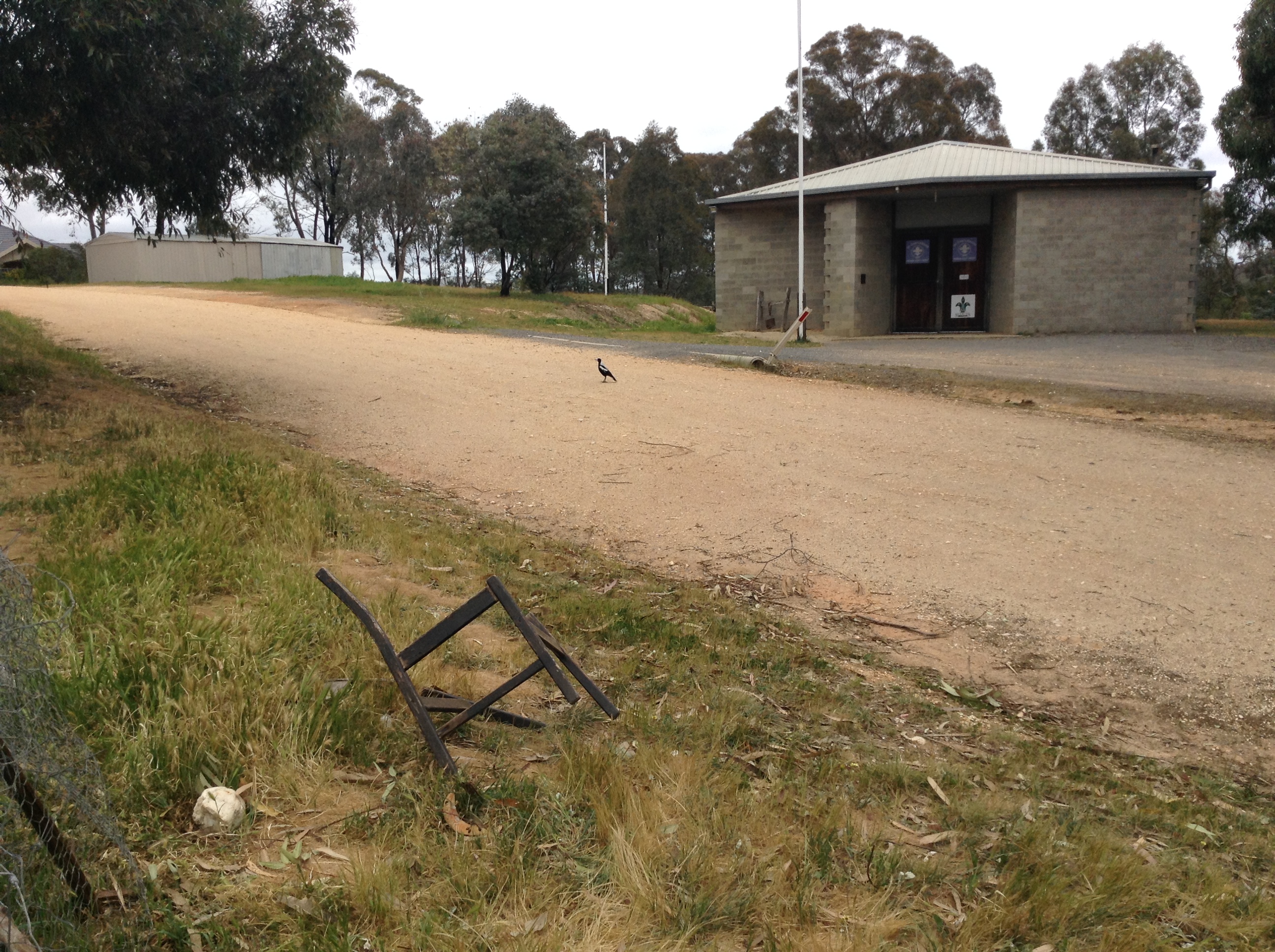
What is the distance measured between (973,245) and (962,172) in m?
2.03

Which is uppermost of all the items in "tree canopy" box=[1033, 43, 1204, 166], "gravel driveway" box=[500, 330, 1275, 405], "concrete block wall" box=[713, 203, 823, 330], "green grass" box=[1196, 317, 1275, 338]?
"tree canopy" box=[1033, 43, 1204, 166]

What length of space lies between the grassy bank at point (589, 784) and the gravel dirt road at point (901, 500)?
28.9 inches

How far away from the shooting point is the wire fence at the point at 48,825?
2613 mm

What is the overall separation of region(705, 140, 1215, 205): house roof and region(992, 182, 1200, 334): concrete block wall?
43cm

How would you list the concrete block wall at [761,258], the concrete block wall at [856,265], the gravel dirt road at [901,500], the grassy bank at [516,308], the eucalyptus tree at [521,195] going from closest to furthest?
the gravel dirt road at [901,500]
the grassy bank at [516,308]
the concrete block wall at [856,265]
the concrete block wall at [761,258]
the eucalyptus tree at [521,195]

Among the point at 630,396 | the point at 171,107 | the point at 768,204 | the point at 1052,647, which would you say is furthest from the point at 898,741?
the point at 768,204

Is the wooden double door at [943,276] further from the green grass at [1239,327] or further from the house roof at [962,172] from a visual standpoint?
the green grass at [1239,327]

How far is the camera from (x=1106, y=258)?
25.2m

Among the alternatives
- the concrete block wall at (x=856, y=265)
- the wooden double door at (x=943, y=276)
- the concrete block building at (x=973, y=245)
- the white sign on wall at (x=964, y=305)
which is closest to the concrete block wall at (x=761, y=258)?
the concrete block building at (x=973, y=245)

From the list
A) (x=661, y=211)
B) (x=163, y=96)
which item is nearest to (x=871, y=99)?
(x=661, y=211)

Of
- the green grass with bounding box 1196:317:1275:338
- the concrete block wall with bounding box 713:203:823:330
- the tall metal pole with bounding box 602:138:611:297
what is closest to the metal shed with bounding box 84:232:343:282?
the tall metal pole with bounding box 602:138:611:297

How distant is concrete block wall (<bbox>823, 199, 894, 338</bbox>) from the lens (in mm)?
26531

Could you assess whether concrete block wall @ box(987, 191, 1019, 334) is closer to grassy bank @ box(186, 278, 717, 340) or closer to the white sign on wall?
the white sign on wall

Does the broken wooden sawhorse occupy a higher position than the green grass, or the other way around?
the green grass
